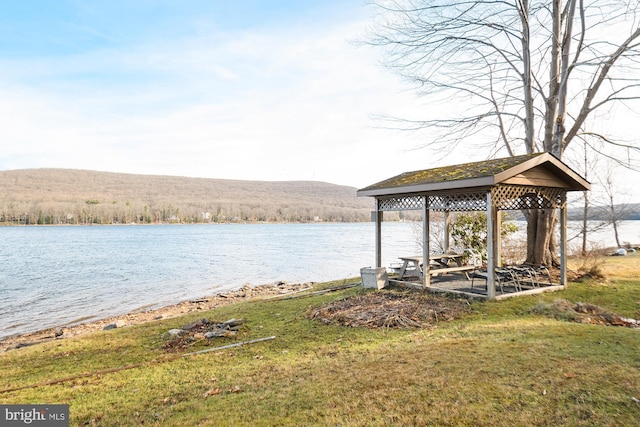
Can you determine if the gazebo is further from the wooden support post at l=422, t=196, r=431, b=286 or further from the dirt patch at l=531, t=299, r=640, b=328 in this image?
the dirt patch at l=531, t=299, r=640, b=328

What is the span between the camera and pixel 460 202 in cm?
919

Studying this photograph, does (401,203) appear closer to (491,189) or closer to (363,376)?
(491,189)

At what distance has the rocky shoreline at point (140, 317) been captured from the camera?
33.3 feet

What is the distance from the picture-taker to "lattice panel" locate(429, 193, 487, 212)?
27.6 feet

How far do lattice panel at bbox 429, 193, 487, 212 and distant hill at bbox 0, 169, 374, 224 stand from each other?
8332 centimetres

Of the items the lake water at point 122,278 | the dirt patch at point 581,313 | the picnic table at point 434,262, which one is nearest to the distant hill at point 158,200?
the lake water at point 122,278

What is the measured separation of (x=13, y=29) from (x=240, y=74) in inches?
430

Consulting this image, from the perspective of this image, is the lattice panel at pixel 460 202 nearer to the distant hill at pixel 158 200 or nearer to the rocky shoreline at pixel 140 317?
the rocky shoreline at pixel 140 317

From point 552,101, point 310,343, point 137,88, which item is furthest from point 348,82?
point 137,88

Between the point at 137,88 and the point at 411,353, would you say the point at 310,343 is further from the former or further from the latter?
the point at 137,88

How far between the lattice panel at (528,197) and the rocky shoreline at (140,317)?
24.7 feet

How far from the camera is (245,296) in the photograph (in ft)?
50.5

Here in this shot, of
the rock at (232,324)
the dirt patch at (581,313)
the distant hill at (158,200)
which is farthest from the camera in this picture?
the distant hill at (158,200)

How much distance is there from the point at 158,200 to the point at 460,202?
386ft
